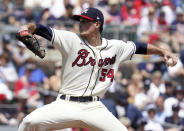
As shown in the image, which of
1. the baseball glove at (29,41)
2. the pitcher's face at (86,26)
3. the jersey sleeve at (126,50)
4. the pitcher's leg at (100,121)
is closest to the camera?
the baseball glove at (29,41)

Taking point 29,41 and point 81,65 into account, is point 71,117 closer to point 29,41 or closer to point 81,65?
point 81,65

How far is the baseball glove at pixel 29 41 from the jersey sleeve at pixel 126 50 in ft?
3.50

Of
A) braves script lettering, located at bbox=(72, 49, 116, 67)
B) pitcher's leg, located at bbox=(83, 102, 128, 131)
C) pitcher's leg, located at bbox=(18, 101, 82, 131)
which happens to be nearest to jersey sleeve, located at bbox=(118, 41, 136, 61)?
braves script lettering, located at bbox=(72, 49, 116, 67)

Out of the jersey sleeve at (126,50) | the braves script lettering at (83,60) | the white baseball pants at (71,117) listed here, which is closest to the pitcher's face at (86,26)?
the braves script lettering at (83,60)

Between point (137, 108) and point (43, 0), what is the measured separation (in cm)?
532

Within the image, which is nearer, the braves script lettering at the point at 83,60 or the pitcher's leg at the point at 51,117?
the pitcher's leg at the point at 51,117

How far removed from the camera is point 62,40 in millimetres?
5391

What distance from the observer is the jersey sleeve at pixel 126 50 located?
5.85m

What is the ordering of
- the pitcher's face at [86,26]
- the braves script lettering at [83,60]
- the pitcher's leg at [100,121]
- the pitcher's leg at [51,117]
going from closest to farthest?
the pitcher's leg at [51,117], the pitcher's leg at [100,121], the braves script lettering at [83,60], the pitcher's face at [86,26]

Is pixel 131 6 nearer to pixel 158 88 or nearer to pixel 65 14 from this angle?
pixel 65 14

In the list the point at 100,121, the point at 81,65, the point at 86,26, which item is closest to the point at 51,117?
the point at 100,121

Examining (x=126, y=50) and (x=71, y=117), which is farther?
(x=126, y=50)

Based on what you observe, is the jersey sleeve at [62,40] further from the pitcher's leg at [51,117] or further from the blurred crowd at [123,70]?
the blurred crowd at [123,70]

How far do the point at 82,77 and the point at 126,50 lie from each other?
0.74 meters
